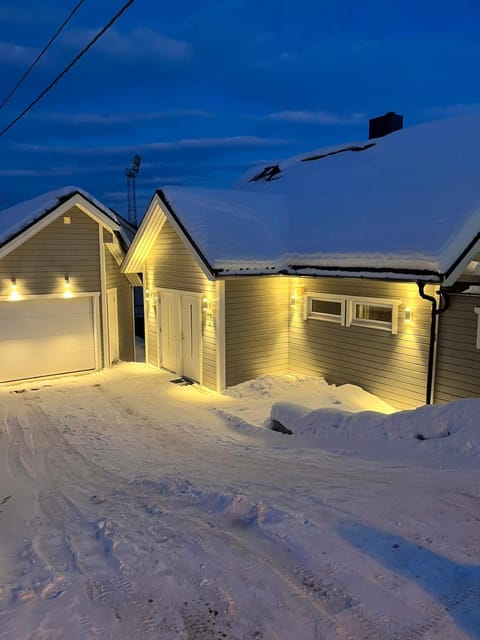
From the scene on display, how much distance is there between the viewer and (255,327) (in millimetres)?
11969

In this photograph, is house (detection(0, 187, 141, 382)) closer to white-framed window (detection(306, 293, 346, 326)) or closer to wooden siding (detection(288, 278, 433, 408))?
wooden siding (detection(288, 278, 433, 408))

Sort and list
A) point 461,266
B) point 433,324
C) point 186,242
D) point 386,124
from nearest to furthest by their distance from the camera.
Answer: point 461,266, point 433,324, point 186,242, point 386,124

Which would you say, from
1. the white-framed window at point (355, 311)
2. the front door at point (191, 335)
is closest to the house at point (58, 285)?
the front door at point (191, 335)

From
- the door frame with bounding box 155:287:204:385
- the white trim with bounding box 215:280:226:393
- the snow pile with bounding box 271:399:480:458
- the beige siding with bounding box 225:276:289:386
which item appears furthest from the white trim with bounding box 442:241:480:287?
the door frame with bounding box 155:287:204:385

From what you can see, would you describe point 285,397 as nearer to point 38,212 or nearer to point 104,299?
point 104,299

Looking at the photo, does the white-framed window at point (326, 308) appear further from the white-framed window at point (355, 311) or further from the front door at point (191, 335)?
the front door at point (191, 335)

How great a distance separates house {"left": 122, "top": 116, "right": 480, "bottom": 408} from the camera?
8.88m

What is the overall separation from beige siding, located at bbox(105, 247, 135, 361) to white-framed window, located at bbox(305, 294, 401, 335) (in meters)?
6.52

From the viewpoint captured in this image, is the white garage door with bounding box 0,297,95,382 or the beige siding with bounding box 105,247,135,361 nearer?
the white garage door with bounding box 0,297,95,382

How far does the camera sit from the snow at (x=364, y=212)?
9.02 m

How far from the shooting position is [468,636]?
3.16 metres

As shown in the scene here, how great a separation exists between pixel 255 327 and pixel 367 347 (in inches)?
115

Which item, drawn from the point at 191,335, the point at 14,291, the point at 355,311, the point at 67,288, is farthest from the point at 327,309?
Result: the point at 14,291

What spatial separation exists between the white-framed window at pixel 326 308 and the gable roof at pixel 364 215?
96 centimetres
